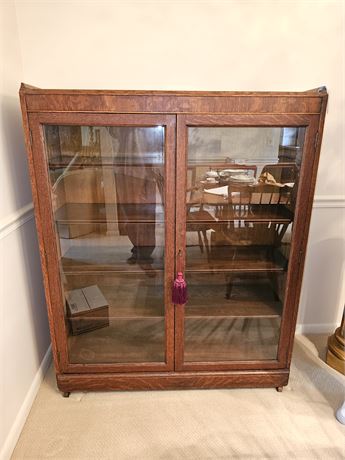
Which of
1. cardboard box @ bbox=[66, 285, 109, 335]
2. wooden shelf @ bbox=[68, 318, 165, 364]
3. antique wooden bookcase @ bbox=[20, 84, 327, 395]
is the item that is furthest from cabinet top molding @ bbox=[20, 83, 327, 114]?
wooden shelf @ bbox=[68, 318, 165, 364]

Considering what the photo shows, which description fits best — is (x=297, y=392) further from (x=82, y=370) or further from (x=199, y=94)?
(x=199, y=94)

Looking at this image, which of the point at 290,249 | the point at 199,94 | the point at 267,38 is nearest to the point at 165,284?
the point at 290,249

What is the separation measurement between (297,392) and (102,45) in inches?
87.4

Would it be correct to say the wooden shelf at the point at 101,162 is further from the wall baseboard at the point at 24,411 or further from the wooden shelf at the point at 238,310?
the wall baseboard at the point at 24,411

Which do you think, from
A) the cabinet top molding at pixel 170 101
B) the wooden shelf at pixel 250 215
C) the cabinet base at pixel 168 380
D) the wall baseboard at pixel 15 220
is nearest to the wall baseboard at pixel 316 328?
the cabinet base at pixel 168 380

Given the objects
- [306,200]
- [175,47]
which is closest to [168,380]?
[306,200]

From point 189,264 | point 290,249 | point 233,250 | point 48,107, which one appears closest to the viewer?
point 48,107

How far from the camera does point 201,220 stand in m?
1.61

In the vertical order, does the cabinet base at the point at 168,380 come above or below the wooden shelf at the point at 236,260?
below

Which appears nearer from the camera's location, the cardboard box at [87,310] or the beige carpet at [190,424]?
the beige carpet at [190,424]

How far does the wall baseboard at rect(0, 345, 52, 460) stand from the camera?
1.40 metres

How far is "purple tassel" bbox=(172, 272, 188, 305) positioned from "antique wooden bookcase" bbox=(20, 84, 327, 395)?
42 millimetres

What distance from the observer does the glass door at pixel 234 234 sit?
4.77ft

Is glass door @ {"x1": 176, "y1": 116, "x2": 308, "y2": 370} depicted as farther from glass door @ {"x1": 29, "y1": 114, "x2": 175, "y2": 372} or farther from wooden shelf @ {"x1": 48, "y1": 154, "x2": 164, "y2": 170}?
wooden shelf @ {"x1": 48, "y1": 154, "x2": 164, "y2": 170}
